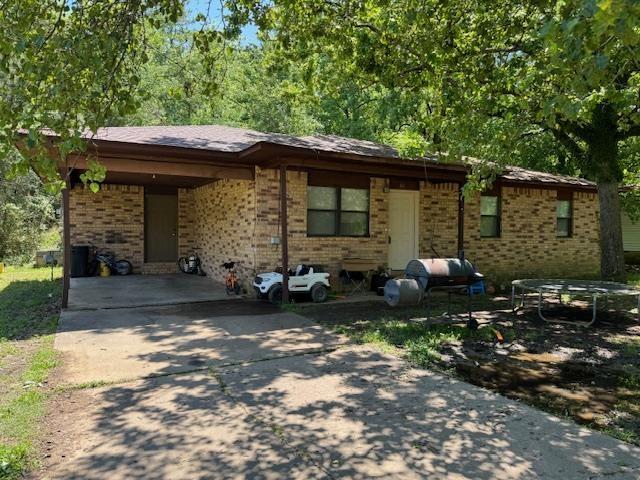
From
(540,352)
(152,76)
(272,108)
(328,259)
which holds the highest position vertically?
(152,76)

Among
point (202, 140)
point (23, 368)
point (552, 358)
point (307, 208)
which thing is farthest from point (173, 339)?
point (202, 140)

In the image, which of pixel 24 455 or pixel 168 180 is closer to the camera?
pixel 24 455

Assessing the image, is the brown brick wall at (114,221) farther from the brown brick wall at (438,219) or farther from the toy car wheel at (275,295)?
the brown brick wall at (438,219)

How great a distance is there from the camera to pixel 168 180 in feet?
43.8

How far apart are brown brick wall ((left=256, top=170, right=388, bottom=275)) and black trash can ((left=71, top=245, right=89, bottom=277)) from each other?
614 cm

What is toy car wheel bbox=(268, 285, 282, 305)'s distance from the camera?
30.6ft

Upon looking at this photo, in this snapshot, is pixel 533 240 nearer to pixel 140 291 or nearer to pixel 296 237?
pixel 296 237

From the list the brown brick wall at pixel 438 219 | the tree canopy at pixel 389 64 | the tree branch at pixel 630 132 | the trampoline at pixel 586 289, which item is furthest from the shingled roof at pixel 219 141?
the tree branch at pixel 630 132

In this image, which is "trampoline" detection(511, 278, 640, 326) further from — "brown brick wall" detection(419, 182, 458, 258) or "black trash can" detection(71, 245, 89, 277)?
"black trash can" detection(71, 245, 89, 277)

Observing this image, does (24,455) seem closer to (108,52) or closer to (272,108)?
(108,52)

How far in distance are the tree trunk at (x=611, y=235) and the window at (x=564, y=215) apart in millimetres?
3564

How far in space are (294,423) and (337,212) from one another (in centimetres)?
740

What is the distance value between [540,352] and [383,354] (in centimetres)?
209

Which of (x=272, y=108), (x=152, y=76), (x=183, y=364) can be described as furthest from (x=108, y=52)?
(x=152, y=76)
